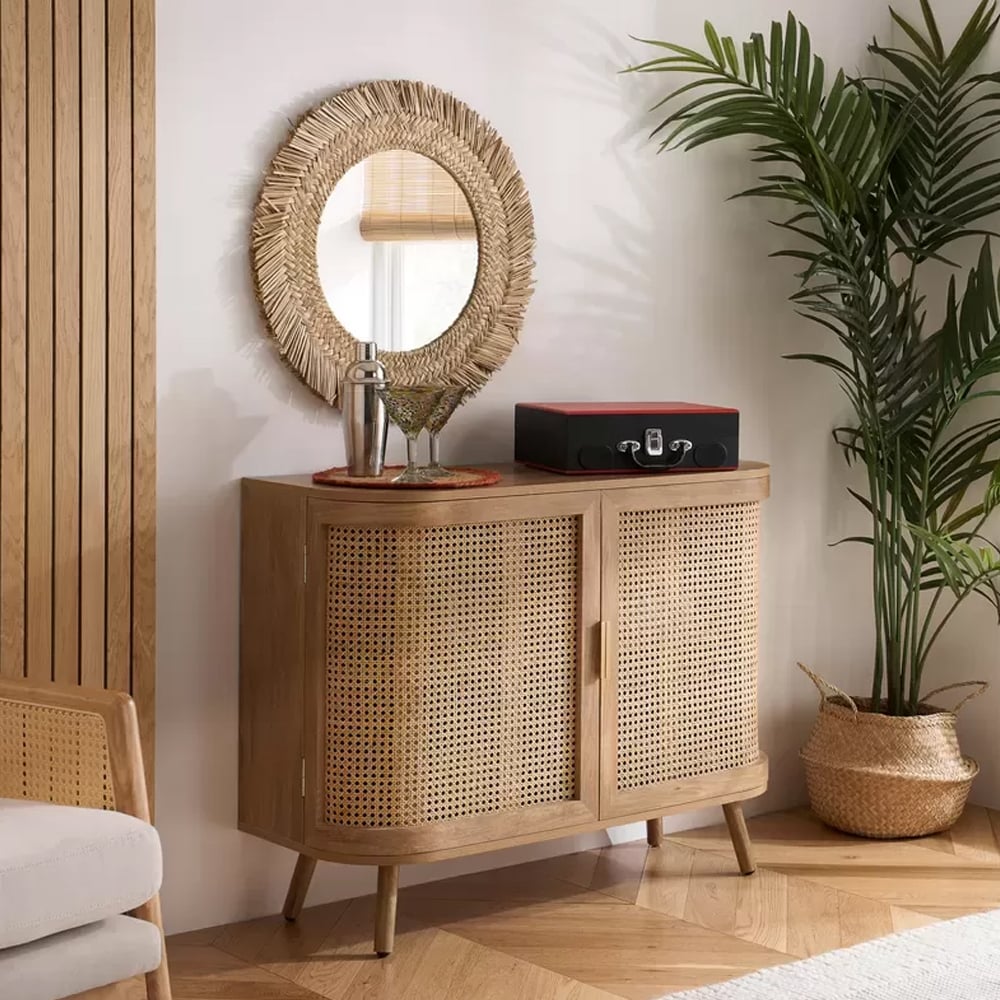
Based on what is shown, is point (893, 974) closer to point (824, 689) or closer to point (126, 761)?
point (824, 689)

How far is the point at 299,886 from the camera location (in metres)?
3.10

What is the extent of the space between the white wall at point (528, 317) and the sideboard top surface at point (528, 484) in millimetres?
180

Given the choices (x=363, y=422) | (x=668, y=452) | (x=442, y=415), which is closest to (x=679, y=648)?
(x=668, y=452)

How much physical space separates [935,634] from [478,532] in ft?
4.51

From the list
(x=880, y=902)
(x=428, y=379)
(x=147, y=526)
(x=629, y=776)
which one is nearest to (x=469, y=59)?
(x=428, y=379)

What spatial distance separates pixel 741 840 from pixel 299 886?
0.98 meters

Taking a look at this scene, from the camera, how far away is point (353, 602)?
2869mm

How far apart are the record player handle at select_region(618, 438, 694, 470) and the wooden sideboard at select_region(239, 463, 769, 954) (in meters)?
0.05

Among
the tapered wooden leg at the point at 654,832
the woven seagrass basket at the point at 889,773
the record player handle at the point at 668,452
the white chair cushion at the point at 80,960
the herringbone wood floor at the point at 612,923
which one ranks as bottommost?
the herringbone wood floor at the point at 612,923

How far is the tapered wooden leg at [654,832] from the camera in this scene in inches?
143

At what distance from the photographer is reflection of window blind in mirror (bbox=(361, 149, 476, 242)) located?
3.16m

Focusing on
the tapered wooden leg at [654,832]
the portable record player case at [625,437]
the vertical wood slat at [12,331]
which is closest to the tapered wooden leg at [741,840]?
the tapered wooden leg at [654,832]

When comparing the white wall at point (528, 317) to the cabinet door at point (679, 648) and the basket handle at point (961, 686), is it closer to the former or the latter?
the basket handle at point (961, 686)

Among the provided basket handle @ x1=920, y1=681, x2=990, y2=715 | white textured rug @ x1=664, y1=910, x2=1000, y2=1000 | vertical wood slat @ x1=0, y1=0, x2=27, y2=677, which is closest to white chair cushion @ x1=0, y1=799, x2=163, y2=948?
vertical wood slat @ x1=0, y1=0, x2=27, y2=677
